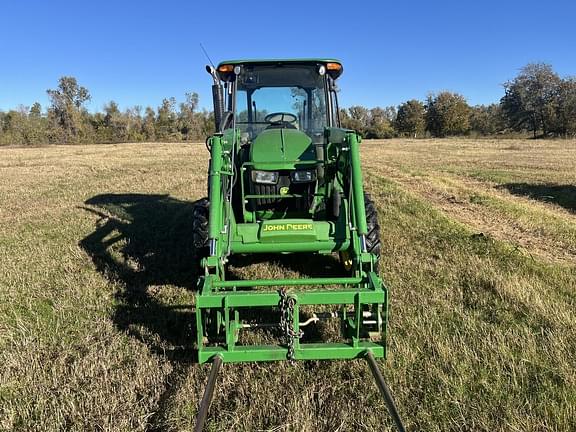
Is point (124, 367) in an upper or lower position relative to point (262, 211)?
lower

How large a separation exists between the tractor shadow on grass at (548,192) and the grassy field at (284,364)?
117 inches

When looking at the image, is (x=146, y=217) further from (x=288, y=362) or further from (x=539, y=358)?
(x=539, y=358)

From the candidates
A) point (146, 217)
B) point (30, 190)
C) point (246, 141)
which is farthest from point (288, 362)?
point (30, 190)

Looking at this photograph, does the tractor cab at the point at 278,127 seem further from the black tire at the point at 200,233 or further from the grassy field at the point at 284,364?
the grassy field at the point at 284,364

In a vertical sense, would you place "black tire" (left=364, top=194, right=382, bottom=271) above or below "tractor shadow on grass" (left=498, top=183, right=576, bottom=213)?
above

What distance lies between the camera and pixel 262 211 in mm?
5582

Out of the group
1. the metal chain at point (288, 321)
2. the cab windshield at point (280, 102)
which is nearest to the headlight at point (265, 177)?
the cab windshield at point (280, 102)

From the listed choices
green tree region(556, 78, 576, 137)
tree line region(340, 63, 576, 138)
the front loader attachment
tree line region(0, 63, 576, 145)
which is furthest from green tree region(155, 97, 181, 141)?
the front loader attachment

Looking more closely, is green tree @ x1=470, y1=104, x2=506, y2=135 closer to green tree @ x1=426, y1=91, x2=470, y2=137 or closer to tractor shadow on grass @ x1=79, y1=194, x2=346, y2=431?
green tree @ x1=426, y1=91, x2=470, y2=137

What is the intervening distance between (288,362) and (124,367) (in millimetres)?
1289

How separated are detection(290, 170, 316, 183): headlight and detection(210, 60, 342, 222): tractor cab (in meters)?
0.01

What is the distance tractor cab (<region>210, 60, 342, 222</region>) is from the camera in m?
5.32

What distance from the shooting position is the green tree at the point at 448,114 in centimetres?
6172

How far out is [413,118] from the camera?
63.8 m
